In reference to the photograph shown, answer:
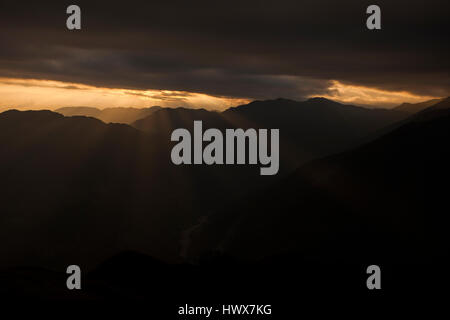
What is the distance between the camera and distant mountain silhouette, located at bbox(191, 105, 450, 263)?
314 ft

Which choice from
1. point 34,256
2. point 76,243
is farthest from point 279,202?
point 34,256

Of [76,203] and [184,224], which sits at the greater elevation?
[76,203]

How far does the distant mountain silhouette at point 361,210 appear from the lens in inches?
3767

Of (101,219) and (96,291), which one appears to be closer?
(96,291)

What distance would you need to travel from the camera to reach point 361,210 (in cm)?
11400

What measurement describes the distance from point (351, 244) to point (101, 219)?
5526 inches

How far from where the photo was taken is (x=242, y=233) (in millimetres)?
139750

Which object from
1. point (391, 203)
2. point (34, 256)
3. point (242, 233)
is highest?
point (391, 203)

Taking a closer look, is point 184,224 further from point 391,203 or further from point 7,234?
point 391,203
